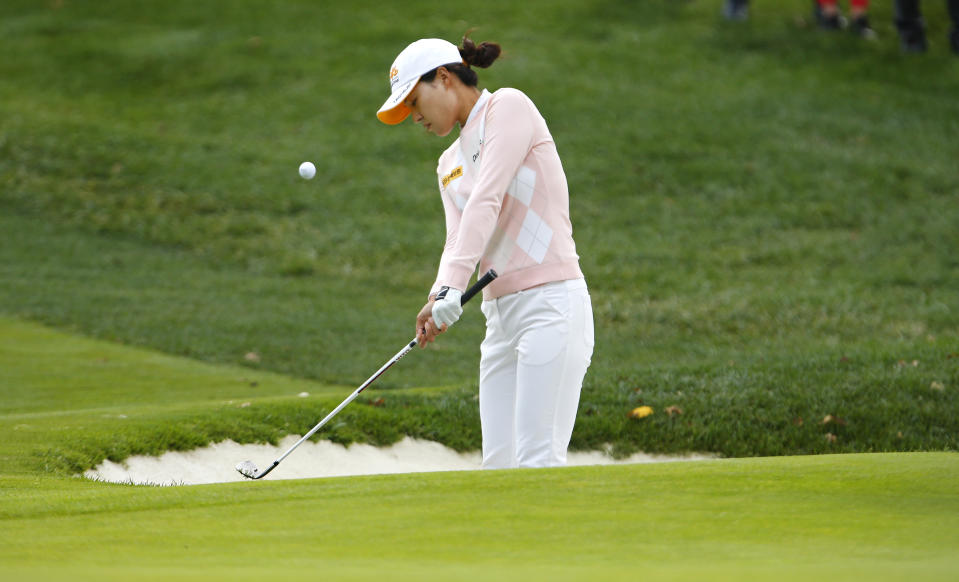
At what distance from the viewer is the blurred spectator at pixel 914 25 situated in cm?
2486

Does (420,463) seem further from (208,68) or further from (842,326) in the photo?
(208,68)

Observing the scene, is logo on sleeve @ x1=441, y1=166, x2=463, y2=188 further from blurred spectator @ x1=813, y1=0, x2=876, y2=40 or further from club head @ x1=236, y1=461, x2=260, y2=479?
blurred spectator @ x1=813, y1=0, x2=876, y2=40

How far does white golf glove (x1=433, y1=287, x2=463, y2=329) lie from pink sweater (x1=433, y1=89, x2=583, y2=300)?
4cm

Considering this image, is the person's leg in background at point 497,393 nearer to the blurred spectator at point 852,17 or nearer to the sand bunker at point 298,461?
the sand bunker at point 298,461

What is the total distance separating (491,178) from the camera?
193 inches

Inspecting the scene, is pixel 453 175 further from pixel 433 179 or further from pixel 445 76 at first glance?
pixel 433 179

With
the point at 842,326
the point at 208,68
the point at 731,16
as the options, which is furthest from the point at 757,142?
the point at 208,68

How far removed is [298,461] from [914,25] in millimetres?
21239

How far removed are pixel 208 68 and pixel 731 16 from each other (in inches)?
459

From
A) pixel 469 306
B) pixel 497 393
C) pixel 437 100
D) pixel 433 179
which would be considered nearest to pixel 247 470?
pixel 497 393

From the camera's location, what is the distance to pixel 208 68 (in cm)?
2584

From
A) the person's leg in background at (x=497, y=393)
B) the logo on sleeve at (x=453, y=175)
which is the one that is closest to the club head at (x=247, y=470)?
the person's leg in background at (x=497, y=393)

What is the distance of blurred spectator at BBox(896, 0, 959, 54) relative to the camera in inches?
979

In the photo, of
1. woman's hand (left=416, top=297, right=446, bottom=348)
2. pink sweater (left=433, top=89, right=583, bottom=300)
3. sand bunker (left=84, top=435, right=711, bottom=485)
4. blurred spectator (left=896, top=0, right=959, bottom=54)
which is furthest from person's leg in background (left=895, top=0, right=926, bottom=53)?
woman's hand (left=416, top=297, right=446, bottom=348)
